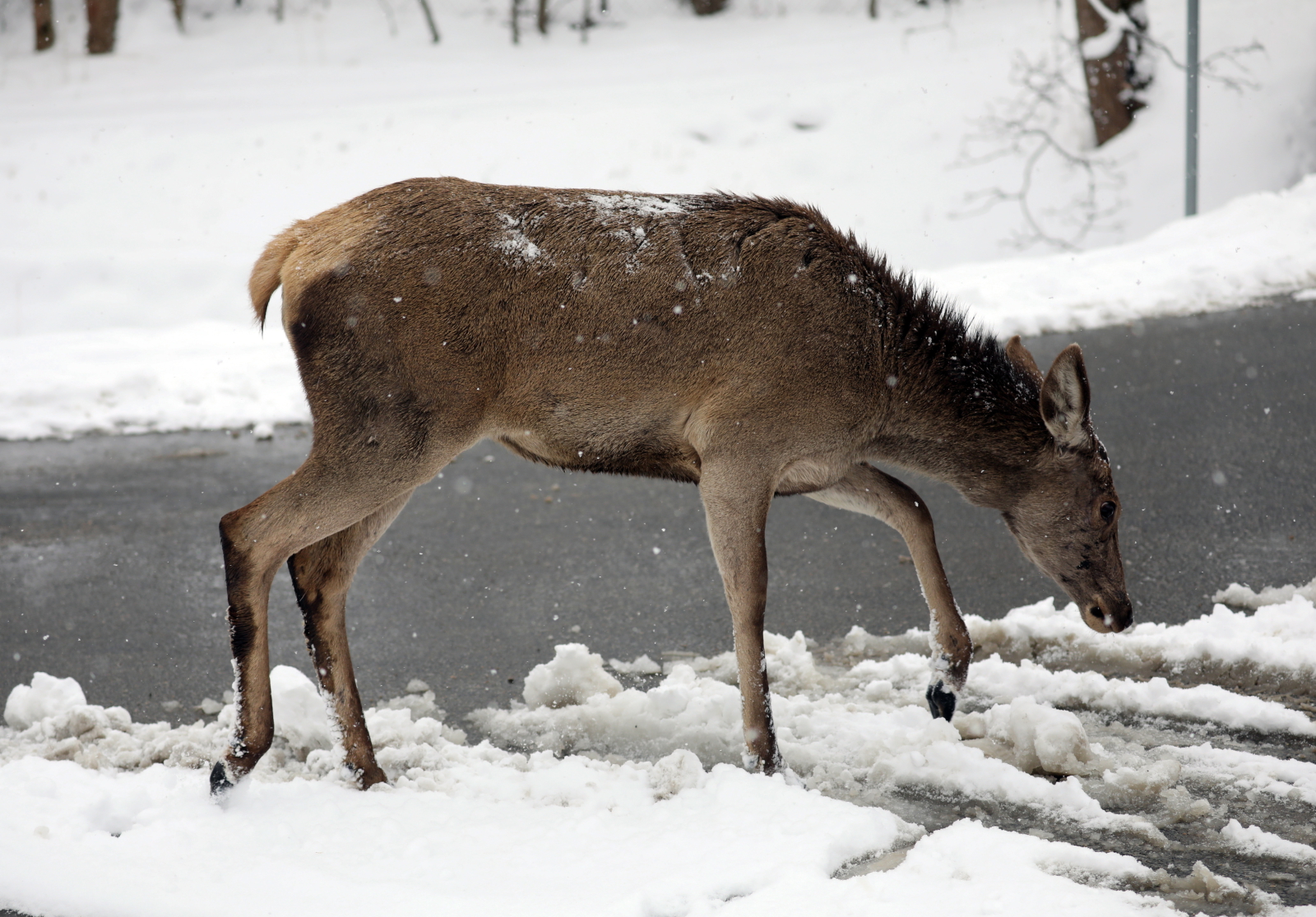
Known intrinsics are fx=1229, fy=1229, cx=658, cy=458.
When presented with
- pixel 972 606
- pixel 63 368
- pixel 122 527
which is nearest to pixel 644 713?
pixel 972 606

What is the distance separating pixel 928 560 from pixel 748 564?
0.94 metres

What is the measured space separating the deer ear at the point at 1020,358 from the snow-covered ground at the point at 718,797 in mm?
1211

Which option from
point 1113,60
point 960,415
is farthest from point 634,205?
point 1113,60

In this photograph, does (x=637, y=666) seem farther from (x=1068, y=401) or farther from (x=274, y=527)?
(x=1068, y=401)

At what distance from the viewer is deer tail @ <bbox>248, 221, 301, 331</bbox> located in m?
4.16

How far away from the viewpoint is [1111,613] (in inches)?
179

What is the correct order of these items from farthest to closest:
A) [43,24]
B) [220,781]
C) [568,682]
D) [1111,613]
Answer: [43,24] → [568,682] → [1111,613] → [220,781]

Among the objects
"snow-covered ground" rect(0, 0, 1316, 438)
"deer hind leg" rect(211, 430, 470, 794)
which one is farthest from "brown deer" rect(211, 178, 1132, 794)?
"snow-covered ground" rect(0, 0, 1316, 438)

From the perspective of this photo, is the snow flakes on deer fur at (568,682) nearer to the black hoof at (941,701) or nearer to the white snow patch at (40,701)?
the black hoof at (941,701)

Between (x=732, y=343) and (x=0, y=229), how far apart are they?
1909 cm

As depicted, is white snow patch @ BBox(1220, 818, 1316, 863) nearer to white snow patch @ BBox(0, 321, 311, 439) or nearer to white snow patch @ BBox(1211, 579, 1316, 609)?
white snow patch @ BBox(1211, 579, 1316, 609)

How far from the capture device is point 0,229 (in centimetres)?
1955

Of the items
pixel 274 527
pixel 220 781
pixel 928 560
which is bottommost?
pixel 220 781

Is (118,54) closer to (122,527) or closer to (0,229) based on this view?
(0,229)
